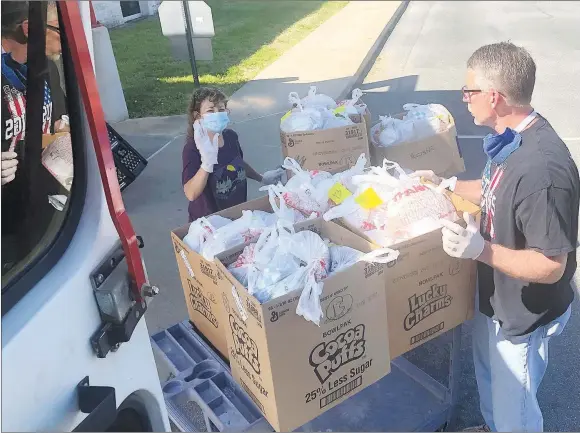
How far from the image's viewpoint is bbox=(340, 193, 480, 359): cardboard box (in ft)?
6.48

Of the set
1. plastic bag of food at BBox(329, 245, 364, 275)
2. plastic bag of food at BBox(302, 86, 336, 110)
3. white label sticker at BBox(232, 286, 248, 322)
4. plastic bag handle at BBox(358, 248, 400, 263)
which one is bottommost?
white label sticker at BBox(232, 286, 248, 322)

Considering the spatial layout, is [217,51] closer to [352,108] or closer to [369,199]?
[352,108]

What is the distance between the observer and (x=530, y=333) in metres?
2.08

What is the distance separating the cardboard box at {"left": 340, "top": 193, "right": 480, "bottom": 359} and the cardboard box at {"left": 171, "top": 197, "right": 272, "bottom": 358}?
1.83 feet

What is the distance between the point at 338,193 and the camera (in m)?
2.27

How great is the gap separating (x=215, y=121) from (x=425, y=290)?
4.40ft

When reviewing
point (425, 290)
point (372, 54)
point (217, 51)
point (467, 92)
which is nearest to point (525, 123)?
point (467, 92)

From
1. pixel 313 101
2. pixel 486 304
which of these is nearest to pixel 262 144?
pixel 313 101

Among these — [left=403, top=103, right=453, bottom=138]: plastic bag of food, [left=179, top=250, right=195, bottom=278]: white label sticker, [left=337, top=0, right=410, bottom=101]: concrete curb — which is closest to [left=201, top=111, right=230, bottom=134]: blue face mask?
[left=179, top=250, right=195, bottom=278]: white label sticker

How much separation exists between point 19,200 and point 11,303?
264 millimetres

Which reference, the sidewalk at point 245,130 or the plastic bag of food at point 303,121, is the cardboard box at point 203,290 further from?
the sidewalk at point 245,130

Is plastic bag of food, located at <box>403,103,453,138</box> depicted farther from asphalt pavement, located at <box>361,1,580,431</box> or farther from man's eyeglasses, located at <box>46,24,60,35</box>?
man's eyeglasses, located at <box>46,24,60,35</box>

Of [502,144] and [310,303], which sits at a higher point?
[502,144]

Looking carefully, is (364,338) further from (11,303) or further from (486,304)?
(11,303)
